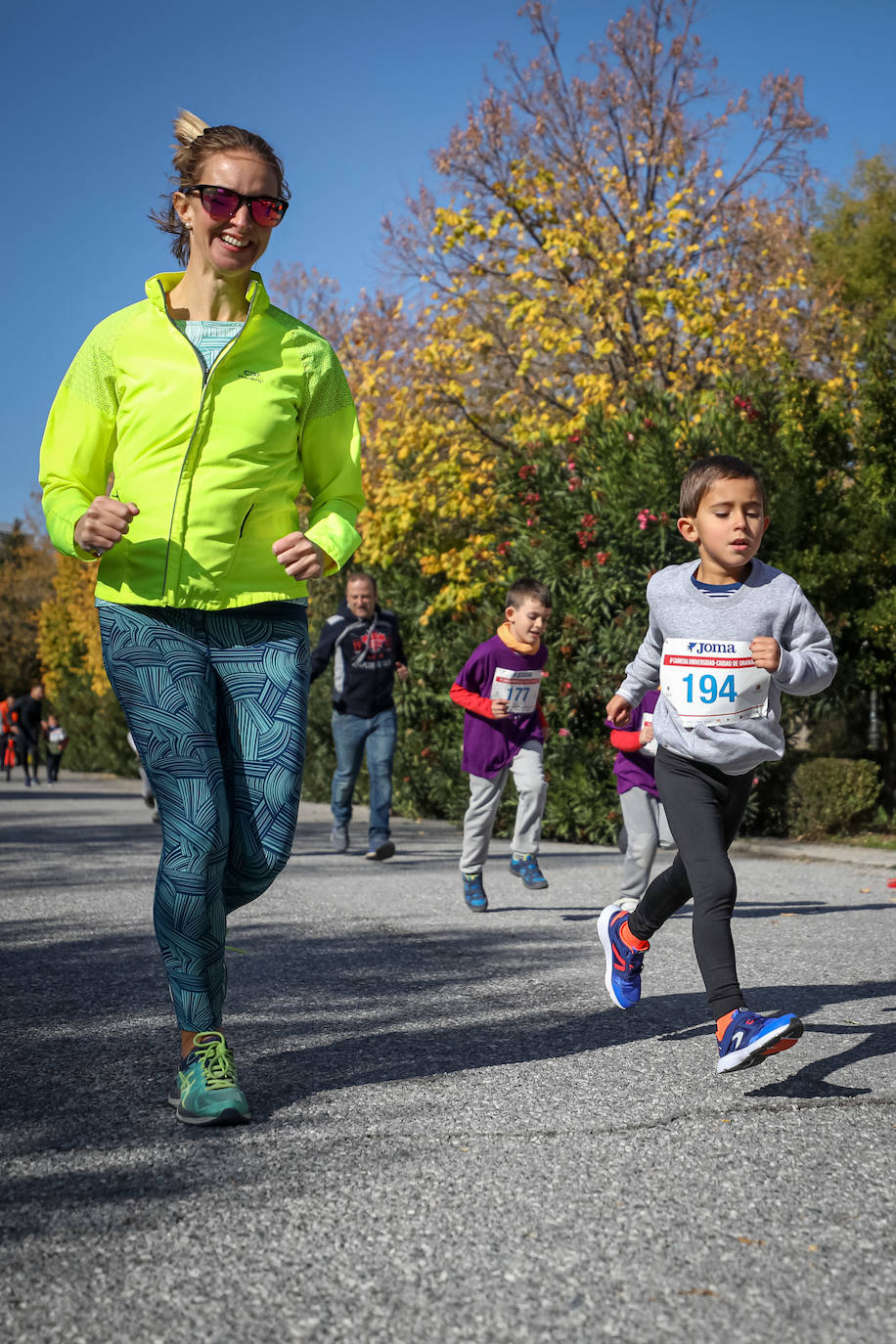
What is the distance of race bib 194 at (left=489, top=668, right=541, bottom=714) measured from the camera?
7.34 m

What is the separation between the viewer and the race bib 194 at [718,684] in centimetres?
389

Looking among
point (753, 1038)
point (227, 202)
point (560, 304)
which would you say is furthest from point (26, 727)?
point (753, 1038)

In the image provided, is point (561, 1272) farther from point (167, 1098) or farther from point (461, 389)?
point (461, 389)

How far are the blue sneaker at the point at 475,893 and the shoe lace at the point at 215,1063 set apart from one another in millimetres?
4046

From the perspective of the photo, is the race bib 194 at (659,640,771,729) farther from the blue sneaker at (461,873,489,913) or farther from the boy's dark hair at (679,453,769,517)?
the blue sneaker at (461,873,489,913)

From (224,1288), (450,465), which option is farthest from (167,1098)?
(450,465)

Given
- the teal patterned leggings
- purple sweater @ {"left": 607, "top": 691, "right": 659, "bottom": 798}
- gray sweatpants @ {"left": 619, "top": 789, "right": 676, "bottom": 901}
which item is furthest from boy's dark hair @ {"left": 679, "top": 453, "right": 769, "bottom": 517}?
gray sweatpants @ {"left": 619, "top": 789, "right": 676, "bottom": 901}

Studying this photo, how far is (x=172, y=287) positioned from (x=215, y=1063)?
2028 mm

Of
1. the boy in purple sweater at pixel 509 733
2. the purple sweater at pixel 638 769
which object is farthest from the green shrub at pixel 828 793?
the purple sweater at pixel 638 769

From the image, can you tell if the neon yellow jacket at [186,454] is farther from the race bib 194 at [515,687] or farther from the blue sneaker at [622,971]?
the race bib 194 at [515,687]

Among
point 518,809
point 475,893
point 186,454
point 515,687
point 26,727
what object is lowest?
point 26,727

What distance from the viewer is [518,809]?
751 centimetres

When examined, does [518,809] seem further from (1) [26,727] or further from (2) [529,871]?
(1) [26,727]

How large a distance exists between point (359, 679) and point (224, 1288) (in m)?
8.15
